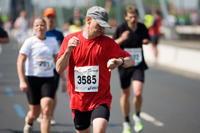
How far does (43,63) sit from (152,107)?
3.55m

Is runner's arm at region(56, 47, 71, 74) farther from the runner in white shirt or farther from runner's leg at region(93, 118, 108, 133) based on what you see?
the runner in white shirt

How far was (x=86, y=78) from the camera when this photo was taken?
4.35m

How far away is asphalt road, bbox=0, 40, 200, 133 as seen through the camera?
6.79m

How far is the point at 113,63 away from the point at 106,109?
584mm

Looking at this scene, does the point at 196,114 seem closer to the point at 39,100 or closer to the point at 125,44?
the point at 125,44

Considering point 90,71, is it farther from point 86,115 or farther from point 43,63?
point 43,63

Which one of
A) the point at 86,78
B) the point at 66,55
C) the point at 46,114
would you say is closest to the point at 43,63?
the point at 46,114

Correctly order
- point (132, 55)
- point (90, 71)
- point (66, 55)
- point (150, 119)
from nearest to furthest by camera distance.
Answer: point (66, 55) < point (90, 71) < point (132, 55) < point (150, 119)

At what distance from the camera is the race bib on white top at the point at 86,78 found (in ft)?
14.1

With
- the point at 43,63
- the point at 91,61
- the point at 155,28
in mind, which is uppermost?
the point at 91,61

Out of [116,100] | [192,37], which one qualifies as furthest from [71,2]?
[116,100]

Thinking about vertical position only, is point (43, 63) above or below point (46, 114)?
above

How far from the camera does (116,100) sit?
9.27m

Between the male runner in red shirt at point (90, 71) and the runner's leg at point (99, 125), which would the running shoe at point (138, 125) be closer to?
the male runner in red shirt at point (90, 71)
